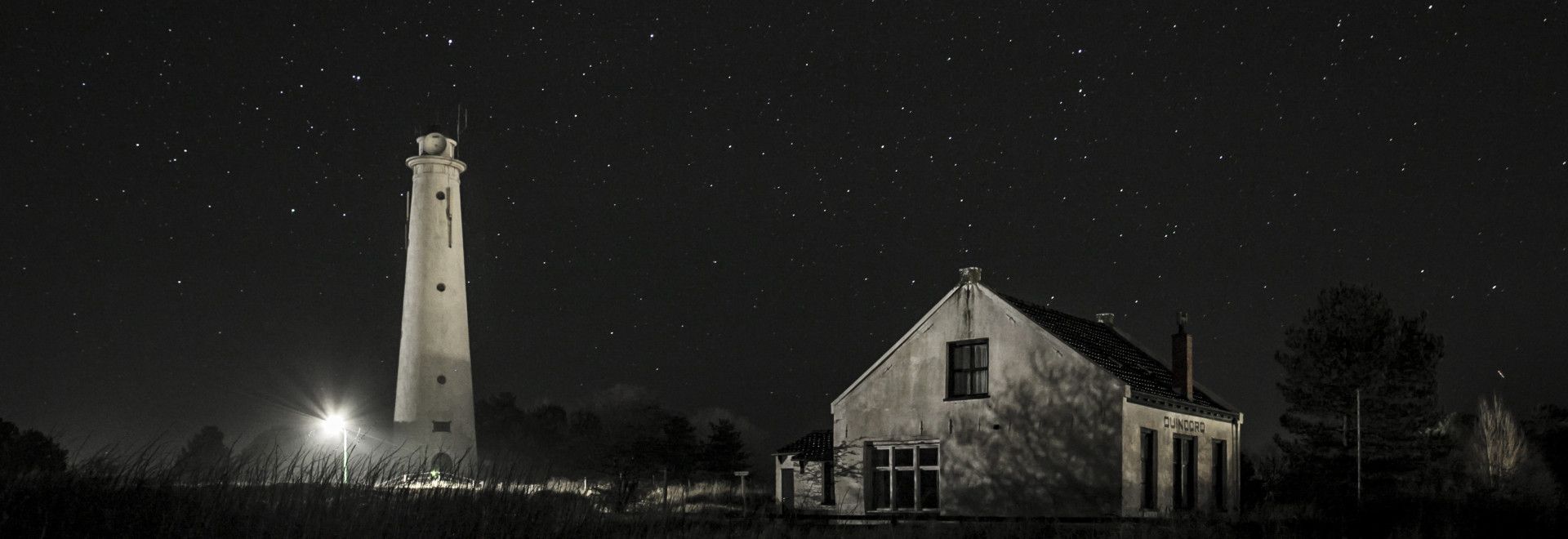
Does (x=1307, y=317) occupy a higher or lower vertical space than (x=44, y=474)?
higher

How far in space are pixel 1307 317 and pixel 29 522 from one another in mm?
39465

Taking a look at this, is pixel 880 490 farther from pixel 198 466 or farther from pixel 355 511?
pixel 198 466

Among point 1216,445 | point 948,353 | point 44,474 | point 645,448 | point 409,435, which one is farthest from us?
point 645,448

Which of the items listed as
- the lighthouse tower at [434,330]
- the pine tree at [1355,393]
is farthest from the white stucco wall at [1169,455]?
the lighthouse tower at [434,330]

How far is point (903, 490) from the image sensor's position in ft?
96.6

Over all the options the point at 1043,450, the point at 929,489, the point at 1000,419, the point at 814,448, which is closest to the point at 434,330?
the point at 814,448

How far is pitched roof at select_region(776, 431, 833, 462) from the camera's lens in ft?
126

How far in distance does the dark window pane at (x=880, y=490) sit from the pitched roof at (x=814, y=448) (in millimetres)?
8863

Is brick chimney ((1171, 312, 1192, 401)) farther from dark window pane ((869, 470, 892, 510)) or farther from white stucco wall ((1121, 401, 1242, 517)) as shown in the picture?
dark window pane ((869, 470, 892, 510))

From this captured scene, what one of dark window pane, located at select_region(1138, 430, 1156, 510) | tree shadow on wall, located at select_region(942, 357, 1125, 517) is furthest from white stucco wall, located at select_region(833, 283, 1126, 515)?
dark window pane, located at select_region(1138, 430, 1156, 510)

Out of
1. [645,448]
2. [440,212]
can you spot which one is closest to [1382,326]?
[440,212]

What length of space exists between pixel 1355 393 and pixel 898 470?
20.0 meters

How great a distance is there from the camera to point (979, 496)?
26922mm

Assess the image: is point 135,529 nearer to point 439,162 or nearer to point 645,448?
point 439,162
